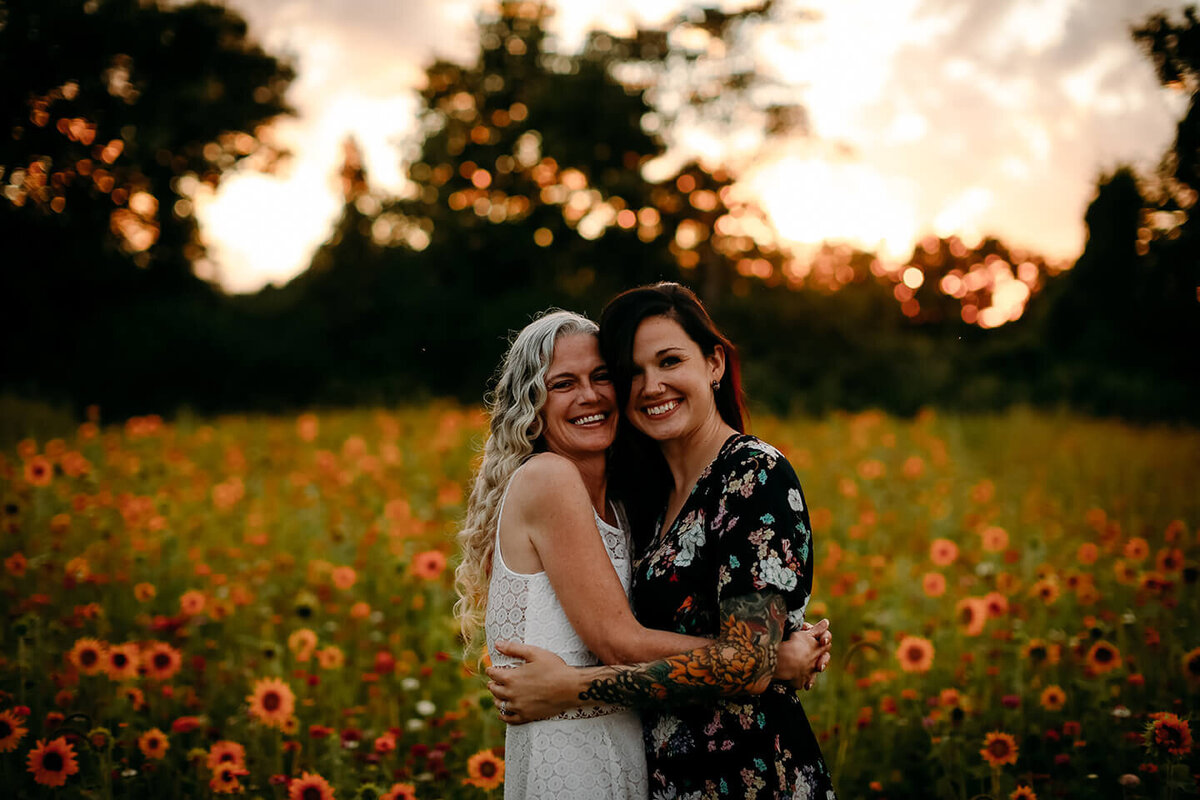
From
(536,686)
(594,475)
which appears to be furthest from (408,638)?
(536,686)

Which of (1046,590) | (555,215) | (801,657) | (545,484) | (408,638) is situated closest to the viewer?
(801,657)

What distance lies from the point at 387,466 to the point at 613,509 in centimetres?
500

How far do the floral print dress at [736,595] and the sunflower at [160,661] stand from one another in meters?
1.81

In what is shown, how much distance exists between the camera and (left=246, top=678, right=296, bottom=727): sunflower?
2547 mm

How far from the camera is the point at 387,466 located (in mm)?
6871

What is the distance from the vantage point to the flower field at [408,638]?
2600 millimetres

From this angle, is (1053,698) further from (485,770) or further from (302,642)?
(302,642)

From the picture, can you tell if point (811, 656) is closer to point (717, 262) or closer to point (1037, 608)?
point (1037, 608)

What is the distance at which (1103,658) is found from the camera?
2.81 metres

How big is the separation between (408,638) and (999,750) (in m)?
2.57

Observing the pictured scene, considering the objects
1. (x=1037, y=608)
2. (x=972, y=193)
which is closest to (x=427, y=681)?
(x=1037, y=608)

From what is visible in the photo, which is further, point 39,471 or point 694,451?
point 39,471

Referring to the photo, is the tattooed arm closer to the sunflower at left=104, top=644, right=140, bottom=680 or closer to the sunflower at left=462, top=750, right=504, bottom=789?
the sunflower at left=462, top=750, right=504, bottom=789

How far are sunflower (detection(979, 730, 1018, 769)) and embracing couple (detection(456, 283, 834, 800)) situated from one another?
32.4 inches
